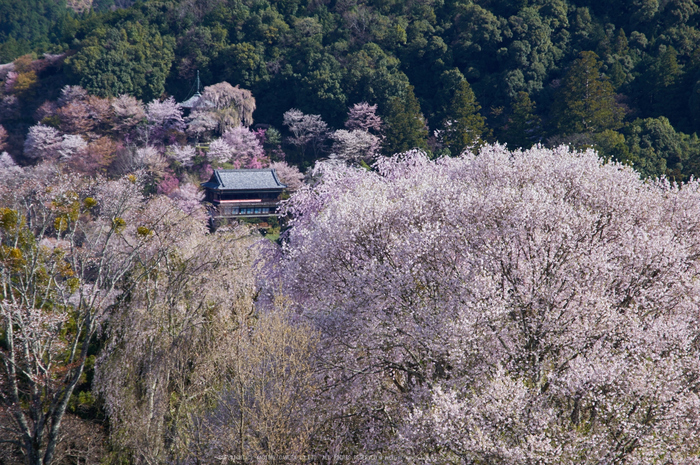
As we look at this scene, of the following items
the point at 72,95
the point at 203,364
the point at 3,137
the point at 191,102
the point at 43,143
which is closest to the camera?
Answer: the point at 203,364

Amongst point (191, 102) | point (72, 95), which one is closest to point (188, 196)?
point (191, 102)

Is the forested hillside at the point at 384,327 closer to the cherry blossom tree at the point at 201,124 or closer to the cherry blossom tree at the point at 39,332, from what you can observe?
the cherry blossom tree at the point at 39,332

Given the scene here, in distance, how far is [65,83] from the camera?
185 ft

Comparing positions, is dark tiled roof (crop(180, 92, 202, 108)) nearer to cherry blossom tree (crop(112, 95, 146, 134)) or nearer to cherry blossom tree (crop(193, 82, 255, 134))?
cherry blossom tree (crop(193, 82, 255, 134))

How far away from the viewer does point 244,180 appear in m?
41.5

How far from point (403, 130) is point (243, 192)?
1441 cm

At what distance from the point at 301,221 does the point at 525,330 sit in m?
10.0

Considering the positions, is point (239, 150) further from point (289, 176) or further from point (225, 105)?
point (289, 176)

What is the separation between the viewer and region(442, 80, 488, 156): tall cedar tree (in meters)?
44.1

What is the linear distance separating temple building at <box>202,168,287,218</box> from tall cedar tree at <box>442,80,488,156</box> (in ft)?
47.6

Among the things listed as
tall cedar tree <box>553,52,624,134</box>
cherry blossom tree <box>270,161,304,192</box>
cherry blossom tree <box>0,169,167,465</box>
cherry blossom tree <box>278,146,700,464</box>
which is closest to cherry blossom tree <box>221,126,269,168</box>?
cherry blossom tree <box>270,161,304,192</box>

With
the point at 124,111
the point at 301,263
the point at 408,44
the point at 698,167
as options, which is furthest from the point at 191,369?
the point at 408,44

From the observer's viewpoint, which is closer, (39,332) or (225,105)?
(39,332)

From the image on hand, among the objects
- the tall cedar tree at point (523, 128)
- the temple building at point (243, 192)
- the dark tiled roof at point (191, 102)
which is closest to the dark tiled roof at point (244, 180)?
the temple building at point (243, 192)
